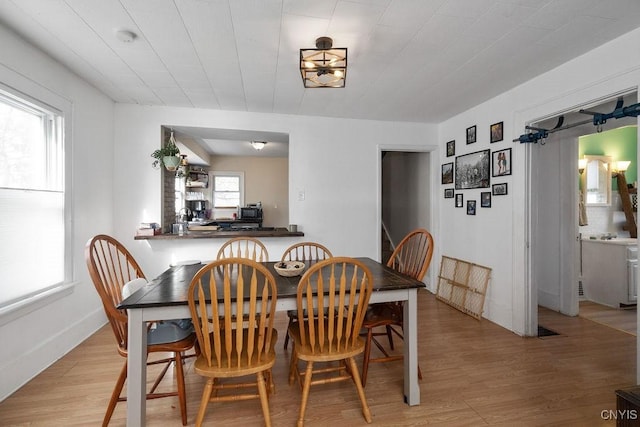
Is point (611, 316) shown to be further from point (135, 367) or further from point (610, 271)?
point (135, 367)

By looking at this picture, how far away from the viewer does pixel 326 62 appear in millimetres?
1953

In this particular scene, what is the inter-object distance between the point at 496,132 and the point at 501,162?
1.14 feet

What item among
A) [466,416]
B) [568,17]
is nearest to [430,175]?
[568,17]

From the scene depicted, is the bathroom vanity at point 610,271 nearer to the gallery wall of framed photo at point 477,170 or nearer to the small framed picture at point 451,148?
the gallery wall of framed photo at point 477,170

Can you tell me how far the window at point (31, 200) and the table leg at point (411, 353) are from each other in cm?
271

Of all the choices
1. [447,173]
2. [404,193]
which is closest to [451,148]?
[447,173]

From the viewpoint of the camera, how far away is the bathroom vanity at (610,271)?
341 cm

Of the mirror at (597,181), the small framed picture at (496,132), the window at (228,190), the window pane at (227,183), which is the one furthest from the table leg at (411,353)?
the window pane at (227,183)

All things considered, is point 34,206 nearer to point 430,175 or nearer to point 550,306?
point 430,175

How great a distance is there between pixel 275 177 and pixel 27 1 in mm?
5706

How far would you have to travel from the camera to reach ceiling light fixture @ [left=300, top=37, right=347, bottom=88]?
1921 millimetres

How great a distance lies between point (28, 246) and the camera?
7.21 ft

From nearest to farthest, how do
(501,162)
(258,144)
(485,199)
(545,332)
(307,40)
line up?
1. (307,40)
2. (545,332)
3. (501,162)
4. (485,199)
5. (258,144)

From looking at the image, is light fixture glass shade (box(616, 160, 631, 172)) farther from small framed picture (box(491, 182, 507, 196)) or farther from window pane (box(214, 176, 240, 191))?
window pane (box(214, 176, 240, 191))
